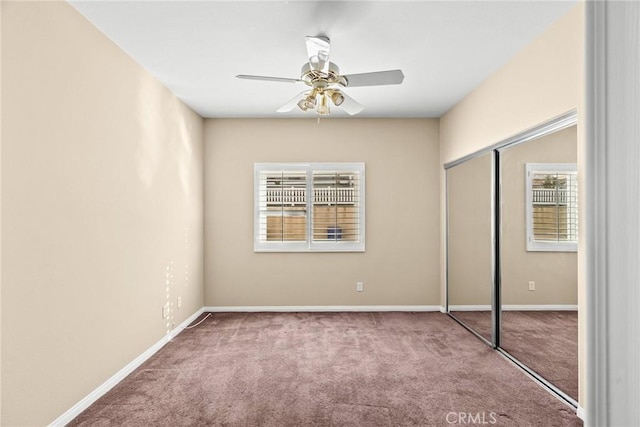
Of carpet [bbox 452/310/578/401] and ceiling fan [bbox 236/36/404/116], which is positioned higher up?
ceiling fan [bbox 236/36/404/116]

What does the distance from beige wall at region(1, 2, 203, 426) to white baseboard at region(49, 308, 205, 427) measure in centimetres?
4

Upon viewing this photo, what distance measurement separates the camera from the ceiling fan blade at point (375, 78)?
2.80 meters

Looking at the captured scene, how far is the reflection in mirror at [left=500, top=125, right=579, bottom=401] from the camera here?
8.68 ft

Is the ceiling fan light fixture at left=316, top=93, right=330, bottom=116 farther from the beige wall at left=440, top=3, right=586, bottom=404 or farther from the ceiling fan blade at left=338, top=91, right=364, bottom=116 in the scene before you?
the beige wall at left=440, top=3, right=586, bottom=404

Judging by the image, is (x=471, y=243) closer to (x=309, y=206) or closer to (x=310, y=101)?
(x=309, y=206)

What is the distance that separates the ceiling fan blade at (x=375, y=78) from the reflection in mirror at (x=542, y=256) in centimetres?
122

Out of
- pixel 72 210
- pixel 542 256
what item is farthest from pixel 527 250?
pixel 72 210

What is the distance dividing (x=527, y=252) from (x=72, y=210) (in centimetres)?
338

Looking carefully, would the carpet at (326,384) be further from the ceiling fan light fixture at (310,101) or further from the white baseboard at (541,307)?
the ceiling fan light fixture at (310,101)

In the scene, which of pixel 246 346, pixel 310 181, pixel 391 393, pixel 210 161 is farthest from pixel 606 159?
pixel 210 161

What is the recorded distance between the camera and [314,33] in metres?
2.87

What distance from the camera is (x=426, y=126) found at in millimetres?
5305

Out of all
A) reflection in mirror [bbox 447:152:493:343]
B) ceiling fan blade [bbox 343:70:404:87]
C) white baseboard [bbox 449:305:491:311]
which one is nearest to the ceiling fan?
ceiling fan blade [bbox 343:70:404:87]

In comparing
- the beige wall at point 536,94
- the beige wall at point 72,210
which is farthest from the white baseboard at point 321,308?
the beige wall at point 536,94
